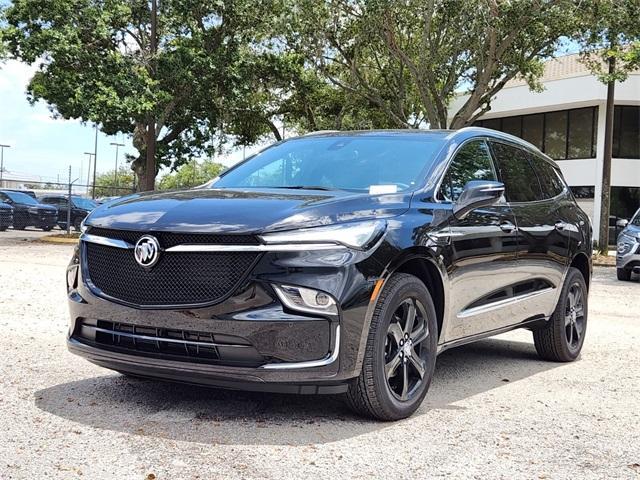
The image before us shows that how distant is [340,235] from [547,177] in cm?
352

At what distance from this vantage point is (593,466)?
13.2 feet

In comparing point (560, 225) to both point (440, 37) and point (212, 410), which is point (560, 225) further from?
point (440, 37)

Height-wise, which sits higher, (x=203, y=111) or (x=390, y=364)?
(x=203, y=111)

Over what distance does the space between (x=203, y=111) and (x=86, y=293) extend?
25.6m

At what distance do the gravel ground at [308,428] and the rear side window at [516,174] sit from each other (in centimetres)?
145

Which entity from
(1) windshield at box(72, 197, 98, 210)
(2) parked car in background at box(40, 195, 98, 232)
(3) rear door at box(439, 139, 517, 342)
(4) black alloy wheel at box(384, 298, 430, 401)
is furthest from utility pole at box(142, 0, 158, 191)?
(4) black alloy wheel at box(384, 298, 430, 401)

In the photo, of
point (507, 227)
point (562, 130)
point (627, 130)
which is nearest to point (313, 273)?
point (507, 227)

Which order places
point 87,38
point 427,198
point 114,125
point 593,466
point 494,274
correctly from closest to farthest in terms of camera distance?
point 593,466, point 427,198, point 494,274, point 87,38, point 114,125

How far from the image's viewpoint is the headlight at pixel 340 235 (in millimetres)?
4152

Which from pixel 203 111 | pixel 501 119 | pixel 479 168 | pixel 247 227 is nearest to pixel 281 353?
pixel 247 227

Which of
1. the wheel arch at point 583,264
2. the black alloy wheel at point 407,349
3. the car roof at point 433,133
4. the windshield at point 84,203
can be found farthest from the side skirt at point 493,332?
the windshield at point 84,203

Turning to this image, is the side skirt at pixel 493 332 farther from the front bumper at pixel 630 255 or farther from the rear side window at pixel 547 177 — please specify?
the front bumper at pixel 630 255

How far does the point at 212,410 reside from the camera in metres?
4.77

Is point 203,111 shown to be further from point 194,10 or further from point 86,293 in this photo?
point 86,293
